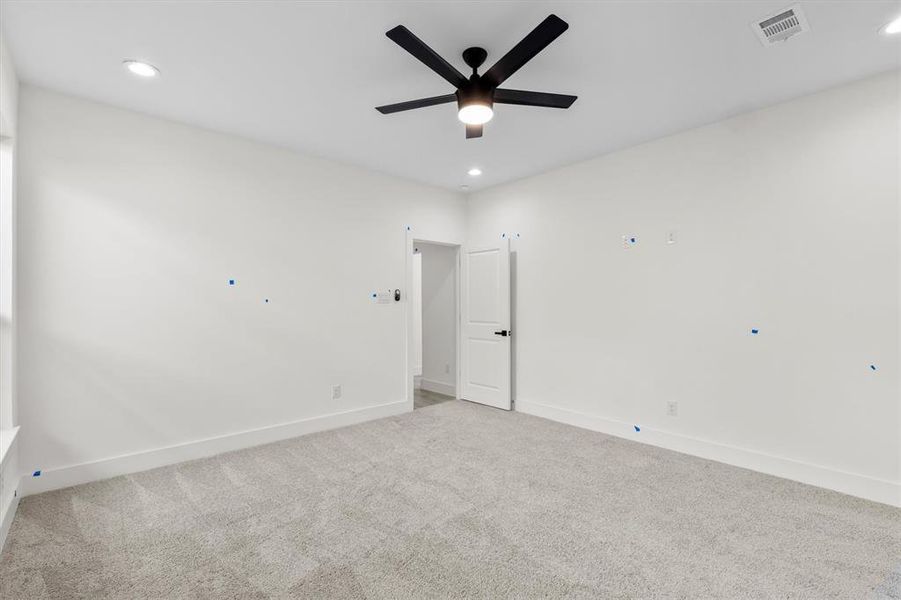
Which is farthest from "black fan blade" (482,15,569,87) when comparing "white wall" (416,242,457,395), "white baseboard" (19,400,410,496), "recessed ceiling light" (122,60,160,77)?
"white wall" (416,242,457,395)

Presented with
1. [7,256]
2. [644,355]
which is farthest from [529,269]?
[7,256]

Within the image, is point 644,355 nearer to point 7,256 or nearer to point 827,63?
point 827,63

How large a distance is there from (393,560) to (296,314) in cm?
252

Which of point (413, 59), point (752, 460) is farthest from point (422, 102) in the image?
point (752, 460)

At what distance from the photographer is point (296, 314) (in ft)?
13.0

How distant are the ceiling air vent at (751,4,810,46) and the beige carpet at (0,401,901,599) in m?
2.74

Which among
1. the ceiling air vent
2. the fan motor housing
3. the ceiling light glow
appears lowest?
the ceiling light glow

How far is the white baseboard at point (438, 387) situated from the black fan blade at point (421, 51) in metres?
4.21

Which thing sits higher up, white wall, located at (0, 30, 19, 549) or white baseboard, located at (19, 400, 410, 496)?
white wall, located at (0, 30, 19, 549)

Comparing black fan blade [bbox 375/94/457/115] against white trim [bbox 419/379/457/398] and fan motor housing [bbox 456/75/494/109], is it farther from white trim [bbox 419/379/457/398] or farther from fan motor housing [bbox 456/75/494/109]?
white trim [bbox 419/379/457/398]

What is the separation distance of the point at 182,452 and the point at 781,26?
483cm

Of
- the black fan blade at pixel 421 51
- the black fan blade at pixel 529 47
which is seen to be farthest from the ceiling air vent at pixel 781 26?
the black fan blade at pixel 421 51

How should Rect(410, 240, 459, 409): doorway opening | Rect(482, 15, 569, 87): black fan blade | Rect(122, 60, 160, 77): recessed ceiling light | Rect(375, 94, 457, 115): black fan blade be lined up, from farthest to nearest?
1. Rect(410, 240, 459, 409): doorway opening
2. Rect(122, 60, 160, 77): recessed ceiling light
3. Rect(375, 94, 457, 115): black fan blade
4. Rect(482, 15, 569, 87): black fan blade

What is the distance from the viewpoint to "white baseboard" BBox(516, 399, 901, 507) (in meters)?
2.68
